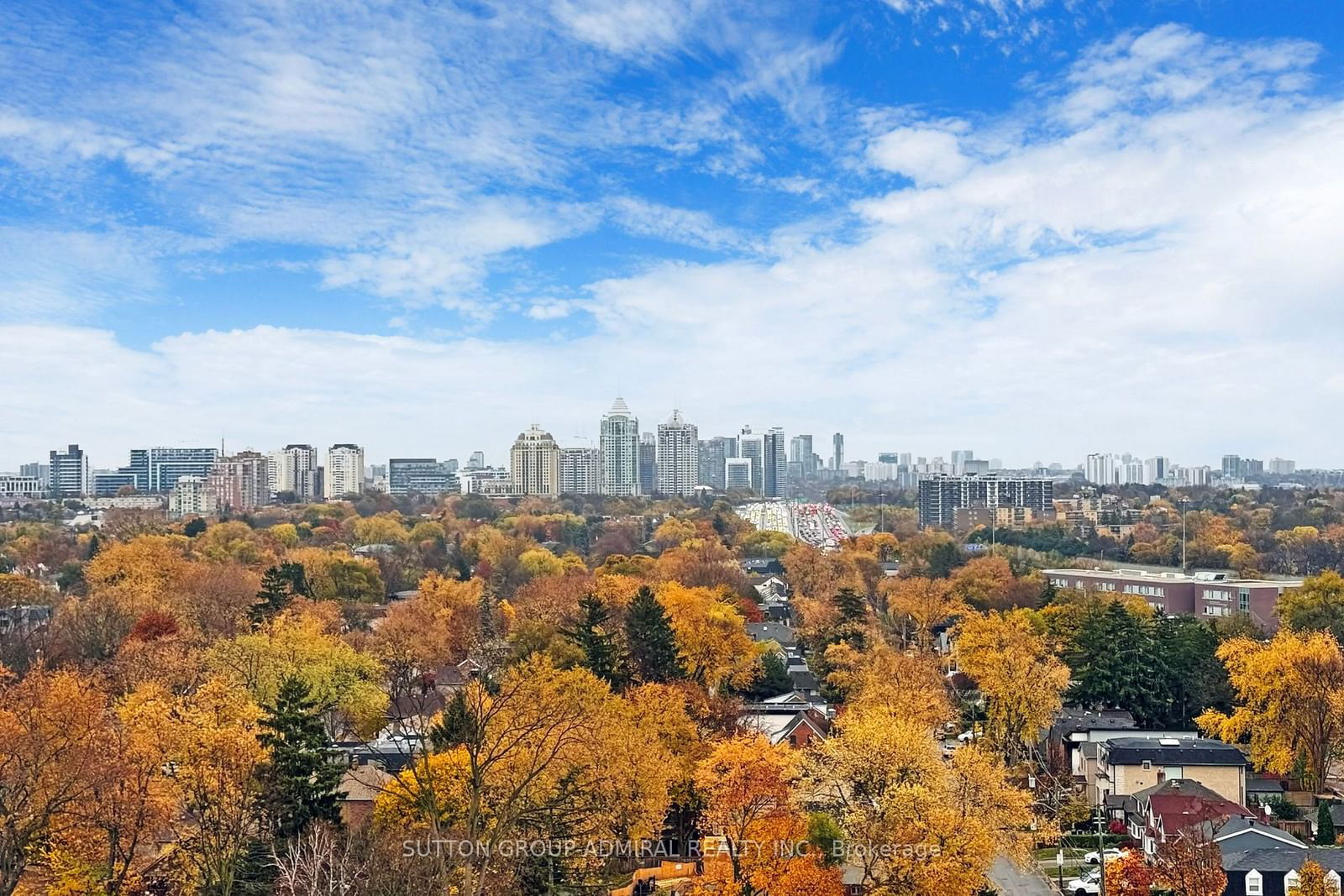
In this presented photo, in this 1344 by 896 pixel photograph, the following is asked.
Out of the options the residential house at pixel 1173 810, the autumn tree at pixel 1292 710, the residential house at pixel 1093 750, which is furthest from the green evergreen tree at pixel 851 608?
the residential house at pixel 1173 810

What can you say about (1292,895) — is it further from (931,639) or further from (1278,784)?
(931,639)

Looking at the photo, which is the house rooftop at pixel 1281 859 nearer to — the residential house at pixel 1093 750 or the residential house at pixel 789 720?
the residential house at pixel 1093 750

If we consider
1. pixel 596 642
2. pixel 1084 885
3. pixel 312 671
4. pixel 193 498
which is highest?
pixel 193 498

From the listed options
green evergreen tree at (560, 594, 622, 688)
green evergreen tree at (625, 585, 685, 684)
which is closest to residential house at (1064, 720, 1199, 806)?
green evergreen tree at (625, 585, 685, 684)

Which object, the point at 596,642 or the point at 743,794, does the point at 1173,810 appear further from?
the point at 596,642

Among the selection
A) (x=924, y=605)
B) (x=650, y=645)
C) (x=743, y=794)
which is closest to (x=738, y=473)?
(x=924, y=605)
